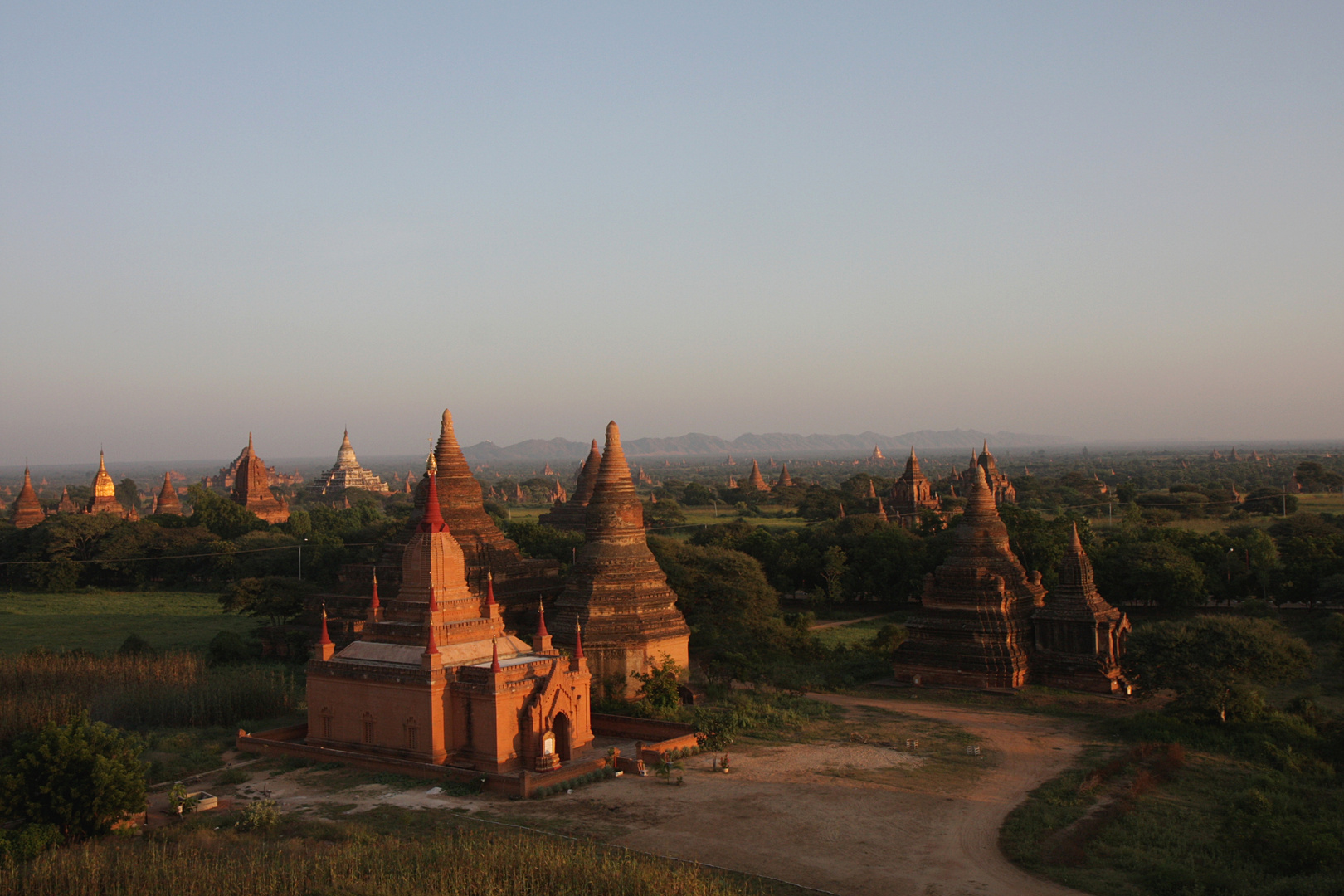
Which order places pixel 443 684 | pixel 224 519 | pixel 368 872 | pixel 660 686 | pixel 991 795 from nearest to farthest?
pixel 368 872 < pixel 991 795 < pixel 443 684 < pixel 660 686 < pixel 224 519

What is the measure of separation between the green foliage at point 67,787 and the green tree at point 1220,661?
25.2 m

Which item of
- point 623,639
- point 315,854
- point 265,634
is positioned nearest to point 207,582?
point 265,634

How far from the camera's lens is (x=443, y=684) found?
25594 mm

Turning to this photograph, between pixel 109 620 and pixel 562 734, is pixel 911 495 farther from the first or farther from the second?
pixel 562 734

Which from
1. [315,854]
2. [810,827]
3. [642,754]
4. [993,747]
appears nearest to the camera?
[315,854]

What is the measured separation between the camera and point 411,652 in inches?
1043

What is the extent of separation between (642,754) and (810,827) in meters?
6.15

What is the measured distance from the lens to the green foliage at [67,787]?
19703 mm

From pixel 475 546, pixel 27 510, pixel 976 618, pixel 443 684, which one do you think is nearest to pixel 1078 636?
pixel 976 618

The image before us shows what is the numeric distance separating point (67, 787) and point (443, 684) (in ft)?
26.2

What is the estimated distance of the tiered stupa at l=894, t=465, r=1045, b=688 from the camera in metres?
35.9

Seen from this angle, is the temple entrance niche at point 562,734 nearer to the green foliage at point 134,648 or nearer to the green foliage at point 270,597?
the green foliage at point 134,648

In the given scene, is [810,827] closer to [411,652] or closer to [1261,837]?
[1261,837]

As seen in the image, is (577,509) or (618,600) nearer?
(618,600)
